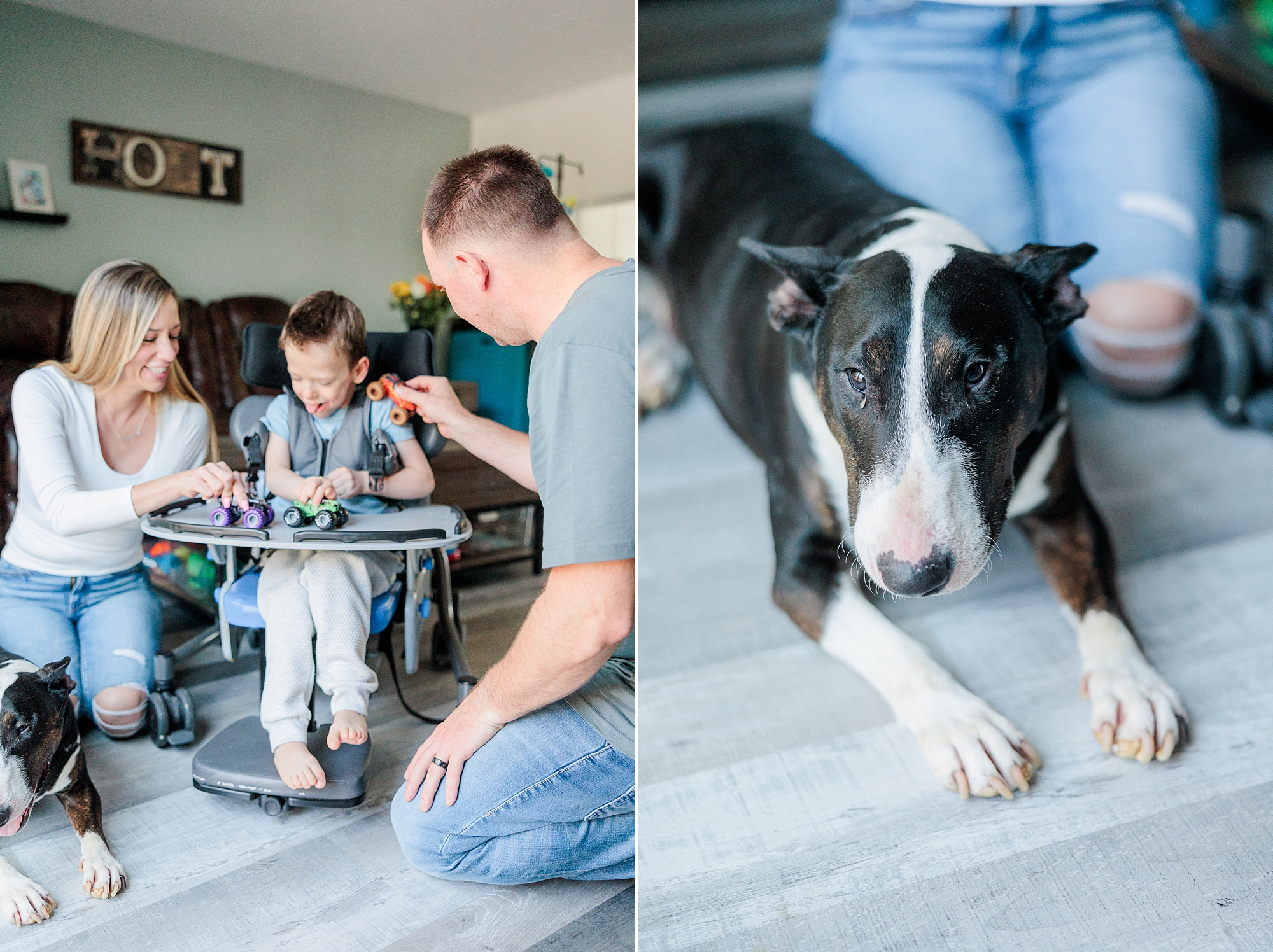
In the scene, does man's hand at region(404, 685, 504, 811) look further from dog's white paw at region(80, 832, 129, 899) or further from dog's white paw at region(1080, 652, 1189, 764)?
dog's white paw at region(1080, 652, 1189, 764)

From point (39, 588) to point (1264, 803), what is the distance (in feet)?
5.46

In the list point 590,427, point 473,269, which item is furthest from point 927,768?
point 473,269

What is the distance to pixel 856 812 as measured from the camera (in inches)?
33.8

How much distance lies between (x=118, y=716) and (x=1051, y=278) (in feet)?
4.79

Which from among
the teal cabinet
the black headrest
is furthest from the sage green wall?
the black headrest

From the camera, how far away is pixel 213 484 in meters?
1.23

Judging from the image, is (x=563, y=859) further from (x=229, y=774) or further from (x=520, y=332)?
(x=520, y=332)

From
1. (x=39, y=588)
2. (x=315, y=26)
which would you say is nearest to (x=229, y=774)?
(x=39, y=588)

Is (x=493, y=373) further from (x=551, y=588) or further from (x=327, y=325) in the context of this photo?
(x=551, y=588)

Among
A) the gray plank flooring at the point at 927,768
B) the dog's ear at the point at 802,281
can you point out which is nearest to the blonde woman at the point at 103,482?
the gray plank flooring at the point at 927,768

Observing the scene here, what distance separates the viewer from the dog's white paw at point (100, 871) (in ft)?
3.36

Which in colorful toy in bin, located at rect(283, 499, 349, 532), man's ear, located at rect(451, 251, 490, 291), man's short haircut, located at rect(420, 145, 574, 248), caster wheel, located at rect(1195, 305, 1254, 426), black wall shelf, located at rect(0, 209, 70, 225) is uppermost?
black wall shelf, located at rect(0, 209, 70, 225)

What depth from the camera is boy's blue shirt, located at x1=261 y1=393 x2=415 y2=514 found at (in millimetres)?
1456

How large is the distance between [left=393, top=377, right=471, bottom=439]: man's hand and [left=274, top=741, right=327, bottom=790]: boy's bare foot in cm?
49
